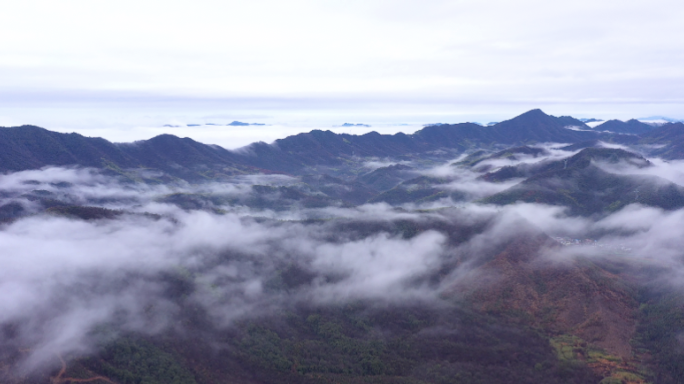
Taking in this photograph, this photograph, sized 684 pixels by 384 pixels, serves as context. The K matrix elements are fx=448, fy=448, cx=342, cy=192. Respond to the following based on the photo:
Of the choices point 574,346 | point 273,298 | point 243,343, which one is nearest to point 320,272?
point 273,298

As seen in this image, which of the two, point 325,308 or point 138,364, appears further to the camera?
point 325,308

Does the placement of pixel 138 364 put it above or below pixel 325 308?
above

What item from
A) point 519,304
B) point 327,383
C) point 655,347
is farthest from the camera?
point 519,304

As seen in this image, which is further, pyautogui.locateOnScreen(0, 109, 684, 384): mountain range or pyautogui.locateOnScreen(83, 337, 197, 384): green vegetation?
pyautogui.locateOnScreen(0, 109, 684, 384): mountain range

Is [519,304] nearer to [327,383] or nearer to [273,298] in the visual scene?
[327,383]

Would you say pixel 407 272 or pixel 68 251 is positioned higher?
pixel 68 251

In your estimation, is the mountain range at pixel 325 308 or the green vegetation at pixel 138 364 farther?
the mountain range at pixel 325 308

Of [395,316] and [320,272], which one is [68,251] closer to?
[320,272]

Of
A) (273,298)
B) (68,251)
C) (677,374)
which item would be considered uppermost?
(68,251)

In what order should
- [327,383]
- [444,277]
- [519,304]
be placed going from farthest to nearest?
[444,277]
[519,304]
[327,383]

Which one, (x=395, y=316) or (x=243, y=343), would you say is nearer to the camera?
(x=243, y=343)

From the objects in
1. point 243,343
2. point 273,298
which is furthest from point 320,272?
point 243,343
